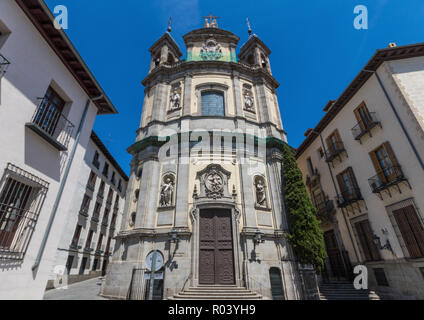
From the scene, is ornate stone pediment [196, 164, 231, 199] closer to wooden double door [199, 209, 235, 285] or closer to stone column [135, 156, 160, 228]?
wooden double door [199, 209, 235, 285]

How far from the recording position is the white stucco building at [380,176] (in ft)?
39.4

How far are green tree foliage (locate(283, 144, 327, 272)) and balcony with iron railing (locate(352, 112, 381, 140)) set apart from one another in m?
5.41

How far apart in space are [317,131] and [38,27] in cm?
2185

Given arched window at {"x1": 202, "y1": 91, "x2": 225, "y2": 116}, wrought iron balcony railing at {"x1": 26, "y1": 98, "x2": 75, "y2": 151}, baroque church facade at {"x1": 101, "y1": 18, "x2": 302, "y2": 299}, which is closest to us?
wrought iron balcony railing at {"x1": 26, "y1": 98, "x2": 75, "y2": 151}

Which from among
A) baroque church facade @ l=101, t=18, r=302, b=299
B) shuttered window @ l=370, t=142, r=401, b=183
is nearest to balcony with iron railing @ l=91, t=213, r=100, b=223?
baroque church facade @ l=101, t=18, r=302, b=299

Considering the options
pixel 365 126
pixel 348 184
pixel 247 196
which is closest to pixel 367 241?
pixel 348 184

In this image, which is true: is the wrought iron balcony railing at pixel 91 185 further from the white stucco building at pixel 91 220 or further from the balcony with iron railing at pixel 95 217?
the balcony with iron railing at pixel 95 217

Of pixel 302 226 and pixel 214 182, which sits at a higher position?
pixel 214 182

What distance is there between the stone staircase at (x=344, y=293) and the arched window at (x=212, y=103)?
14.7 meters

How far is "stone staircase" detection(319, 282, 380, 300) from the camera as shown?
1306 cm

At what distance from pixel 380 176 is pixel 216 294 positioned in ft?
41.9

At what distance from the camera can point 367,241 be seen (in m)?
Answer: 15.1

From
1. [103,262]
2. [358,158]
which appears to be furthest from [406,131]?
[103,262]

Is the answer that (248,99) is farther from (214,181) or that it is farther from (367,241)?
(367,241)
